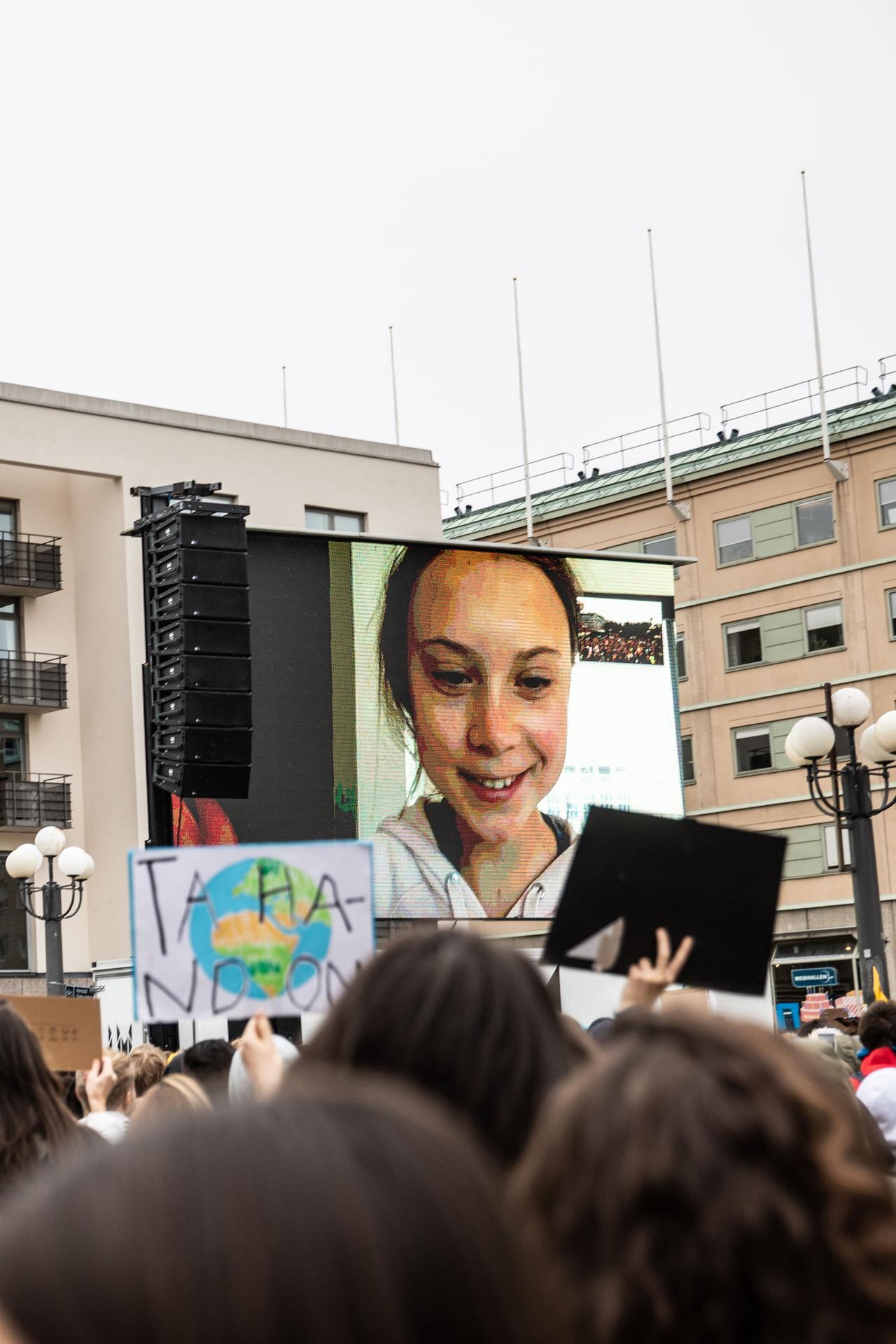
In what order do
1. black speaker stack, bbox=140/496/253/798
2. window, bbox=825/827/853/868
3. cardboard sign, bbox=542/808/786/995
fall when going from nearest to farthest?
cardboard sign, bbox=542/808/786/995 → black speaker stack, bbox=140/496/253/798 → window, bbox=825/827/853/868

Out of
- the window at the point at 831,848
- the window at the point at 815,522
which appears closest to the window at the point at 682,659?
the window at the point at 815,522

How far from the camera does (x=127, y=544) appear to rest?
40062 millimetres

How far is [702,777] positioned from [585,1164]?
2074 inches

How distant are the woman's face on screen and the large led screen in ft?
0.09

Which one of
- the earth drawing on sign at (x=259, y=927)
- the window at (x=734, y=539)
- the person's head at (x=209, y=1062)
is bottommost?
the person's head at (x=209, y=1062)

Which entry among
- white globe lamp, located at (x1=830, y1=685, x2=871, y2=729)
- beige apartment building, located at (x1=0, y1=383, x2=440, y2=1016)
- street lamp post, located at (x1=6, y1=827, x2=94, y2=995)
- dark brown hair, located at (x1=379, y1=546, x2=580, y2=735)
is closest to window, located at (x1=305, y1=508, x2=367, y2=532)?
beige apartment building, located at (x1=0, y1=383, x2=440, y2=1016)

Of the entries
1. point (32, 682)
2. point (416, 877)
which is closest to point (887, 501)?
point (416, 877)

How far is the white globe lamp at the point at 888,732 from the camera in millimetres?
17719

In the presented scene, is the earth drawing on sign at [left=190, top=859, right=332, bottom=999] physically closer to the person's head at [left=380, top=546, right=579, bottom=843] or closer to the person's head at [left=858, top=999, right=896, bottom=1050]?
the person's head at [left=858, top=999, right=896, bottom=1050]

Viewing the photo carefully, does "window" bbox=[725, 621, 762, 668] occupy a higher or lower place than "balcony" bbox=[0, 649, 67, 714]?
higher

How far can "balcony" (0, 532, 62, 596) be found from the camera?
133 feet

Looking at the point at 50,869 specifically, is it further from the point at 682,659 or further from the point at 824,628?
the point at 682,659

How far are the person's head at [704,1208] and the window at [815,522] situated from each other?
51154mm

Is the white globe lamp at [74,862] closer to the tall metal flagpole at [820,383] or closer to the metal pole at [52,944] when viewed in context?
the metal pole at [52,944]
